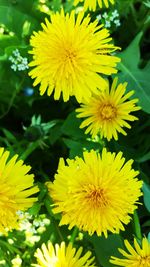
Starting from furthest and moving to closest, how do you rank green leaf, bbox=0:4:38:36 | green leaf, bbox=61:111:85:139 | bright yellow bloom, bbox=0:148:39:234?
1. green leaf, bbox=0:4:38:36
2. green leaf, bbox=61:111:85:139
3. bright yellow bloom, bbox=0:148:39:234

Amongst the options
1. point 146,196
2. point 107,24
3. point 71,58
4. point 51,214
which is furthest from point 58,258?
point 107,24

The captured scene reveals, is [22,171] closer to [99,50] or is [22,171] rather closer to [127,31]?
[99,50]

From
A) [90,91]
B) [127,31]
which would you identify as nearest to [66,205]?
[90,91]

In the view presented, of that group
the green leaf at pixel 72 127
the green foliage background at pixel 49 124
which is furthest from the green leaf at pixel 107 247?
the green leaf at pixel 72 127

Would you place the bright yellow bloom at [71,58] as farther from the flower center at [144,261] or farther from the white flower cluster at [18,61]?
the flower center at [144,261]

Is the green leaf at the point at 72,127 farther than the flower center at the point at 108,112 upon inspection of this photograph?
Yes

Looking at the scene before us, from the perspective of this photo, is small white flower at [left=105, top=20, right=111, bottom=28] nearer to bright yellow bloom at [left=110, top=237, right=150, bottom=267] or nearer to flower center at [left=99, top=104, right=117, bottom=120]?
flower center at [left=99, top=104, right=117, bottom=120]

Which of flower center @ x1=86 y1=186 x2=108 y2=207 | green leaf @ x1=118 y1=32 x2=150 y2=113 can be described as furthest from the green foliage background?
flower center @ x1=86 y1=186 x2=108 y2=207
